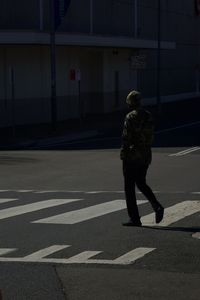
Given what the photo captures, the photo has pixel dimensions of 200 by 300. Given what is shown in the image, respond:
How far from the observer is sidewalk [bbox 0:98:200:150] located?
30.0 m

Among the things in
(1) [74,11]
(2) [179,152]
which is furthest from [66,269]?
(1) [74,11]

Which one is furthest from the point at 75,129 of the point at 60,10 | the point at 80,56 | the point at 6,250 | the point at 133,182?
the point at 6,250

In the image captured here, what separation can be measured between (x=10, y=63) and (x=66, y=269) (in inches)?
1135

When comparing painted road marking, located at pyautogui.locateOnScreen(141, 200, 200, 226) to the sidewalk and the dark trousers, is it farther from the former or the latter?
the sidewalk

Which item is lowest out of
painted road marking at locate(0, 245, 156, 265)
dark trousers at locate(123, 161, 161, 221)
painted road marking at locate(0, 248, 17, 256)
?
painted road marking at locate(0, 248, 17, 256)

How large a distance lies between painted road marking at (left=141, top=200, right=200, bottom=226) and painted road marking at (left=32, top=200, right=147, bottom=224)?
0.79 m

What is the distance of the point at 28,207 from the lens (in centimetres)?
1291

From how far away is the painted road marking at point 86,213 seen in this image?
11.4 m

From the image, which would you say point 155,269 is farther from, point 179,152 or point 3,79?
point 3,79

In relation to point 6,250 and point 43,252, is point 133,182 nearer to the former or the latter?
point 43,252

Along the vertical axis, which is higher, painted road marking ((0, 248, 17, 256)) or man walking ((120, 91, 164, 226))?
man walking ((120, 91, 164, 226))

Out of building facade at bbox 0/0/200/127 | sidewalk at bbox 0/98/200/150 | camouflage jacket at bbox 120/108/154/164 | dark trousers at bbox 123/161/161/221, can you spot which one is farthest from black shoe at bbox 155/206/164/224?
building facade at bbox 0/0/200/127

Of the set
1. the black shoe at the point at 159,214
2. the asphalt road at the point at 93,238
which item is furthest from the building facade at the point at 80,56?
the black shoe at the point at 159,214

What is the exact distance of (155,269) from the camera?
8164 millimetres
